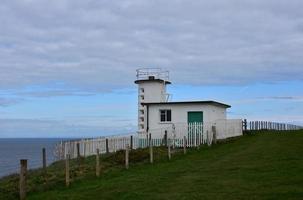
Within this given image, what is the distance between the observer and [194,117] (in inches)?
1433

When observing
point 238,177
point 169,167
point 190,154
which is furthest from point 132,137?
point 238,177

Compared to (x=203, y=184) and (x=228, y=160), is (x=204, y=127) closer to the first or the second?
(x=228, y=160)

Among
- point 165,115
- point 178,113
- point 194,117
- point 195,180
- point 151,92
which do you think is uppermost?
point 151,92

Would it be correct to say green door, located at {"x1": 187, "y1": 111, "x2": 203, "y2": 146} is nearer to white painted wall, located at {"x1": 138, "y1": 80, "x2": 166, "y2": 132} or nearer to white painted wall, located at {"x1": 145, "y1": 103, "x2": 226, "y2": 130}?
white painted wall, located at {"x1": 145, "y1": 103, "x2": 226, "y2": 130}

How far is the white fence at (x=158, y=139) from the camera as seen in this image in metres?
31.1

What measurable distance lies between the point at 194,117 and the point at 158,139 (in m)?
3.28

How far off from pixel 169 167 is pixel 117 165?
10.3 feet

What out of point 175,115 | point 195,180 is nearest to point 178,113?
point 175,115

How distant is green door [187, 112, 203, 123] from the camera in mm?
36219

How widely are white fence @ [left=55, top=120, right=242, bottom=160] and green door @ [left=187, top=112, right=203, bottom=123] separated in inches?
61.9

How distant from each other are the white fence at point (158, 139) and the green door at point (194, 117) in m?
1.57

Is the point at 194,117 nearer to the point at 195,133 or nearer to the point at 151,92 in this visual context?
the point at 195,133

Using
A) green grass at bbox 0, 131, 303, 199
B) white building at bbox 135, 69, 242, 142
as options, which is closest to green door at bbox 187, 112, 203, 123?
white building at bbox 135, 69, 242, 142

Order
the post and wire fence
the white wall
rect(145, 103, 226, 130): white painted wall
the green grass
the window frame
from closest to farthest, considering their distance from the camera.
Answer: the green grass, the post and wire fence, rect(145, 103, 226, 130): white painted wall, the window frame, the white wall
